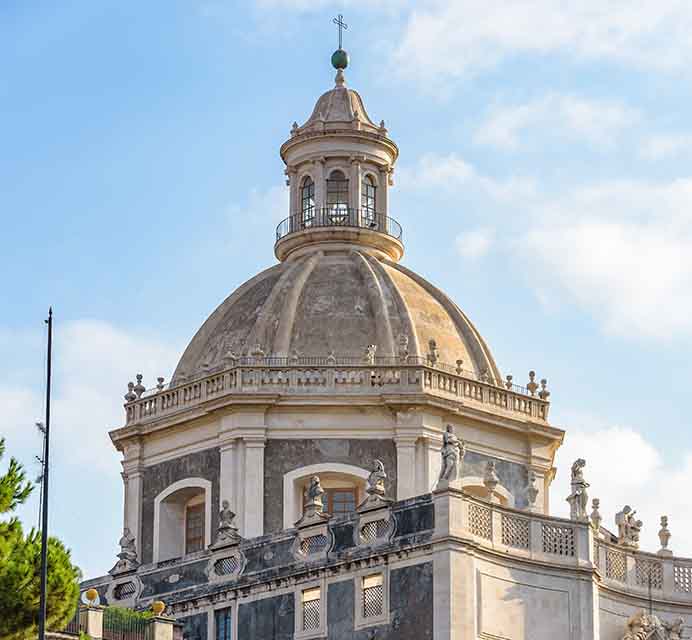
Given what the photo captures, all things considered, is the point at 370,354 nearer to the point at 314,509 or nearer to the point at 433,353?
the point at 433,353

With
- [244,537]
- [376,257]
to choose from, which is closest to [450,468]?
[244,537]

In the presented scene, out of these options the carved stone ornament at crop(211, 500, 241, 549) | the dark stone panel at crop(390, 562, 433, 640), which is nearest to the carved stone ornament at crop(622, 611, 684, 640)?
the dark stone panel at crop(390, 562, 433, 640)

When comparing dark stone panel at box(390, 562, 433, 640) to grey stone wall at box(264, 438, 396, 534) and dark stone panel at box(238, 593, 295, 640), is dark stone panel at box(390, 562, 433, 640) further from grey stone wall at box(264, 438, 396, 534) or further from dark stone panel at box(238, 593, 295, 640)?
grey stone wall at box(264, 438, 396, 534)

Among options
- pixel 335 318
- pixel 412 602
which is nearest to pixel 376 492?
pixel 412 602

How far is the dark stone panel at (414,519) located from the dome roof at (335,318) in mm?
13122

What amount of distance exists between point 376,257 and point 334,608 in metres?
19.1

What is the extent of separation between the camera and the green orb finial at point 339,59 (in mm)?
97375

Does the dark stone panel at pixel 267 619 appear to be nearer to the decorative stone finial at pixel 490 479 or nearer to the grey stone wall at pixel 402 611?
the grey stone wall at pixel 402 611

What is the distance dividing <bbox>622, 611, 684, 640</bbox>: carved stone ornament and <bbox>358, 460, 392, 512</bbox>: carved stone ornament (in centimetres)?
771

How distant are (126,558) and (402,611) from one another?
1368 centimetres

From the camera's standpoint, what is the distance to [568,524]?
76750 millimetres

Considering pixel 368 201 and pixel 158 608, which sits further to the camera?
pixel 368 201

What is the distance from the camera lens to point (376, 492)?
7694cm

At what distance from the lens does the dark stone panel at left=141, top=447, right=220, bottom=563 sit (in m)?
86.6
